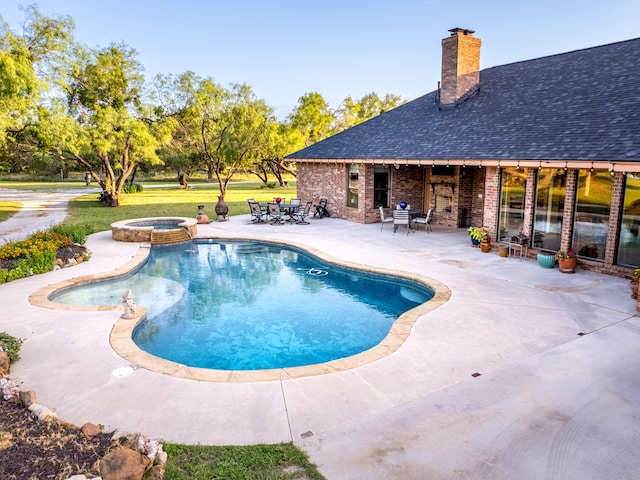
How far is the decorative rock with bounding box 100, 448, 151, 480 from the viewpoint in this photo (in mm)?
3397

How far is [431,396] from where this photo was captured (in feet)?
16.4

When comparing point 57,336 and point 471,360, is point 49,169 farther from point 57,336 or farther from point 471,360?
point 471,360

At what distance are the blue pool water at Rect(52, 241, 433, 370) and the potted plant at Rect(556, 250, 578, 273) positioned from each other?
3.47 meters

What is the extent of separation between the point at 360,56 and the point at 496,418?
3814 centimetres

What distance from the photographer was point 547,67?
1590cm

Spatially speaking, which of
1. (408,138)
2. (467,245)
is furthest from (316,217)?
(467,245)

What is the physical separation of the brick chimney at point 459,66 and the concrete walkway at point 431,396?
11338mm

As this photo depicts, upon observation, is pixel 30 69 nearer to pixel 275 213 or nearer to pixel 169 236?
pixel 169 236

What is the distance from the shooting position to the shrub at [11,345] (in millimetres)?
5807

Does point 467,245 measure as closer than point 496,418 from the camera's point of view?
No

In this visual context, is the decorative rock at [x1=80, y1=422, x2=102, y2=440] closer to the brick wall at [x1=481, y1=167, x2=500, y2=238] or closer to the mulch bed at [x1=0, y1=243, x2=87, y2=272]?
the mulch bed at [x1=0, y1=243, x2=87, y2=272]

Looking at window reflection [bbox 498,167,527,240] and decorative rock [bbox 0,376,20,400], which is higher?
window reflection [bbox 498,167,527,240]

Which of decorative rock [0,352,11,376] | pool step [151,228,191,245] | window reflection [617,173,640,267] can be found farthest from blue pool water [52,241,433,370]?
window reflection [617,173,640,267]

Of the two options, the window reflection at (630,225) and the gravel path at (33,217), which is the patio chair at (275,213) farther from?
the window reflection at (630,225)
